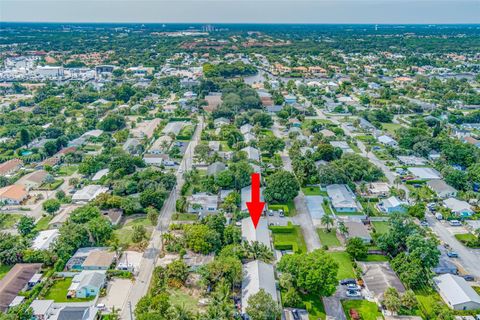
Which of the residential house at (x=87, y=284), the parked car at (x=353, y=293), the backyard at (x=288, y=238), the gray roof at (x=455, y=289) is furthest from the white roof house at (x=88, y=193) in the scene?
the gray roof at (x=455, y=289)

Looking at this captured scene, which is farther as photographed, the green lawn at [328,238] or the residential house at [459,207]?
the residential house at [459,207]

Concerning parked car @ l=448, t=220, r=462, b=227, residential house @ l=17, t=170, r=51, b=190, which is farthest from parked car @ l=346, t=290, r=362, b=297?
residential house @ l=17, t=170, r=51, b=190

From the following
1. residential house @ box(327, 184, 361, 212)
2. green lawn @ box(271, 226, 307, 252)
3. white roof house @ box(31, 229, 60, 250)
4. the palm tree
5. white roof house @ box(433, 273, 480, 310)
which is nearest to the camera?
white roof house @ box(433, 273, 480, 310)

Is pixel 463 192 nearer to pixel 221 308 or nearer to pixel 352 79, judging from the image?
pixel 221 308

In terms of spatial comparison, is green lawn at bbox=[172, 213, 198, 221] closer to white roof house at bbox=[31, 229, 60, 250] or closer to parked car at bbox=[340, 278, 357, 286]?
white roof house at bbox=[31, 229, 60, 250]

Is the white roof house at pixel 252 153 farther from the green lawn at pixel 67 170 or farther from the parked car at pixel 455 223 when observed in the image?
the parked car at pixel 455 223

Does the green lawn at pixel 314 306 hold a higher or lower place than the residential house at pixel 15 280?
lower

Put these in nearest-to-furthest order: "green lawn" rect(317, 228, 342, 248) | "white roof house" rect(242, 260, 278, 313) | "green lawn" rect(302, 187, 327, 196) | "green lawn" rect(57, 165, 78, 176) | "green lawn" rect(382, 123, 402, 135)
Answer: "white roof house" rect(242, 260, 278, 313) < "green lawn" rect(317, 228, 342, 248) < "green lawn" rect(302, 187, 327, 196) < "green lawn" rect(57, 165, 78, 176) < "green lawn" rect(382, 123, 402, 135)
